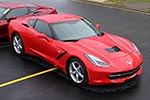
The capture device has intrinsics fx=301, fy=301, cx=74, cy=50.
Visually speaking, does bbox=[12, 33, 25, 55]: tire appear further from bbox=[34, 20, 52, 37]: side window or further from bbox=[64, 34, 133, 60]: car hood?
bbox=[64, 34, 133, 60]: car hood

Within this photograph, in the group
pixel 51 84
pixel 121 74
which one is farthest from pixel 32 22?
pixel 121 74

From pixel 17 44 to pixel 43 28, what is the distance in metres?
1.31

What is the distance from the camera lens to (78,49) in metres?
7.18

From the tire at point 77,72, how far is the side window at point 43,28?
1.23 m

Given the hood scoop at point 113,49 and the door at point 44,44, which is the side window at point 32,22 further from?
the hood scoop at point 113,49

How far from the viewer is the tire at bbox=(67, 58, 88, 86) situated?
687cm

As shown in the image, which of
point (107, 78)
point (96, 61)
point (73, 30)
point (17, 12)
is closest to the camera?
point (107, 78)

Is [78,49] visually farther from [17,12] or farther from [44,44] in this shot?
[17,12]

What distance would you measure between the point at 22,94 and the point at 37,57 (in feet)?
7.00

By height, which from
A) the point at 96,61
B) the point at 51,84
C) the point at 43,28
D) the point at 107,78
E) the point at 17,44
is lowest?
the point at 51,84

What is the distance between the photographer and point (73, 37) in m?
7.86

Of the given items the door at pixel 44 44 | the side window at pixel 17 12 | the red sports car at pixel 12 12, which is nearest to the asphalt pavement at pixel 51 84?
the door at pixel 44 44

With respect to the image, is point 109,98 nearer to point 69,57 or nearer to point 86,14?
point 69,57

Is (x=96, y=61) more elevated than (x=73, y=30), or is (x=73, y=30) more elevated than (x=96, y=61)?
(x=73, y=30)
